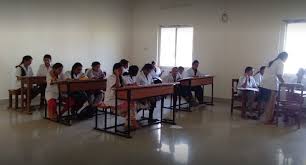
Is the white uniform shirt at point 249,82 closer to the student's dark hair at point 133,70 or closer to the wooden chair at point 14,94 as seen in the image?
the student's dark hair at point 133,70

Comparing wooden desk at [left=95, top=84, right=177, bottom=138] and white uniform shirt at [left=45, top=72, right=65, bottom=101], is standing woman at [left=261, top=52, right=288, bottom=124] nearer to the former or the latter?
wooden desk at [left=95, top=84, right=177, bottom=138]

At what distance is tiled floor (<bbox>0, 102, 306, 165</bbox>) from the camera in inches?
153

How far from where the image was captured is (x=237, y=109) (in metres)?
7.12

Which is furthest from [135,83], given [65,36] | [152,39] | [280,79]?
[152,39]

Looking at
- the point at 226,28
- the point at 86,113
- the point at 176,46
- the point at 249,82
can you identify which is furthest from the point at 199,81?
the point at 86,113

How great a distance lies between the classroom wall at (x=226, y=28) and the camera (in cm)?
745

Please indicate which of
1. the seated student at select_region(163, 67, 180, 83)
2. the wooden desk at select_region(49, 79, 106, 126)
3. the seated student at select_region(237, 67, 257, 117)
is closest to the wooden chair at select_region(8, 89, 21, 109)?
the wooden desk at select_region(49, 79, 106, 126)

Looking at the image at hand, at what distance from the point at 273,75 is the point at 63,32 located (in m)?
4.94

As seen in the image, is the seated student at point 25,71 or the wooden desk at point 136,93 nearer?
the wooden desk at point 136,93

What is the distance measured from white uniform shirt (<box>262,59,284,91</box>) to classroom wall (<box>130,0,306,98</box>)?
1680 millimetres

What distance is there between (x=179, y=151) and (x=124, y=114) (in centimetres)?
127

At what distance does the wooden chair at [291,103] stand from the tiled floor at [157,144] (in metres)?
0.31

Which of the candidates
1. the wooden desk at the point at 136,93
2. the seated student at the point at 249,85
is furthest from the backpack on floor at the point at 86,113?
the seated student at the point at 249,85

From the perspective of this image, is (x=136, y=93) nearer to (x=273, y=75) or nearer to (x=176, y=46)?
(x=273, y=75)
